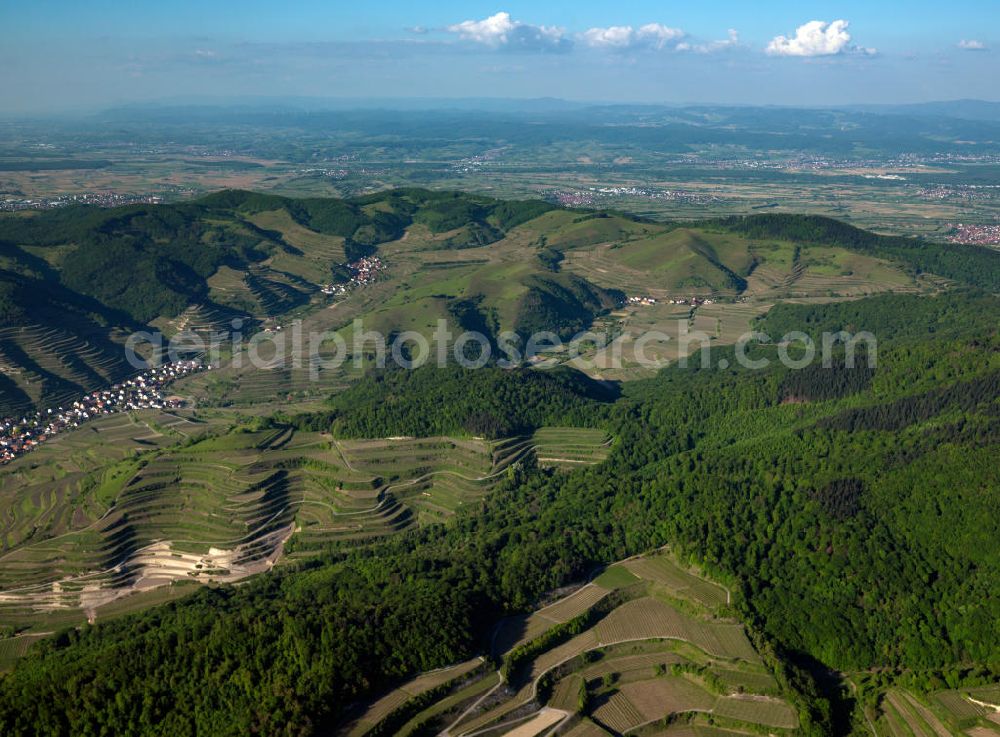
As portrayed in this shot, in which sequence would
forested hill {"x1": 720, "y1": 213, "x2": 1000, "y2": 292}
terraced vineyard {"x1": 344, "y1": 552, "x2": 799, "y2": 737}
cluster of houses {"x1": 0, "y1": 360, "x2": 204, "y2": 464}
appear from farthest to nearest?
1. forested hill {"x1": 720, "y1": 213, "x2": 1000, "y2": 292}
2. cluster of houses {"x1": 0, "y1": 360, "x2": 204, "y2": 464}
3. terraced vineyard {"x1": 344, "y1": 552, "x2": 799, "y2": 737}

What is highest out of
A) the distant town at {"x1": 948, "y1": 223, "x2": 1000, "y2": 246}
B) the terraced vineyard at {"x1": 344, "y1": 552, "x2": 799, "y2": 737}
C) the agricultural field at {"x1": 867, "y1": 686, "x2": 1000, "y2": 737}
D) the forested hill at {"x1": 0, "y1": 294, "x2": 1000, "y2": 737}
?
the distant town at {"x1": 948, "y1": 223, "x2": 1000, "y2": 246}

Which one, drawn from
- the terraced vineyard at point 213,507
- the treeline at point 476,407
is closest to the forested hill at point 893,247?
the treeline at point 476,407

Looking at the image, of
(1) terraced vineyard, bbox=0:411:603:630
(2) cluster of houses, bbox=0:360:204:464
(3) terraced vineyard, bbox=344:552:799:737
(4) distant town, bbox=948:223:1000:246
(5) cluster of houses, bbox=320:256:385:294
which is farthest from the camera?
(4) distant town, bbox=948:223:1000:246

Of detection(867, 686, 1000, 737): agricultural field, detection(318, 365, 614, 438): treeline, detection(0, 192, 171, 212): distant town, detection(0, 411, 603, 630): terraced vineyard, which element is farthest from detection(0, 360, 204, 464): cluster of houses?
detection(0, 192, 171, 212): distant town

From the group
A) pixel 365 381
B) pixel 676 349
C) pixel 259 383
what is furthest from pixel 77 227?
pixel 676 349

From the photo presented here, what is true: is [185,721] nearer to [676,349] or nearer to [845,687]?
[845,687]

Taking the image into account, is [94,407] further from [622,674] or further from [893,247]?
[893,247]

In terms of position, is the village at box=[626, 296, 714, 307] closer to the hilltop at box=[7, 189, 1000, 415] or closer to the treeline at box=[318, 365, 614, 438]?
the hilltop at box=[7, 189, 1000, 415]

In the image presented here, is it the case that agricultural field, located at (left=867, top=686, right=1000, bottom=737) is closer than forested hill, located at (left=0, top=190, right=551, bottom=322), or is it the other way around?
agricultural field, located at (left=867, top=686, right=1000, bottom=737)
